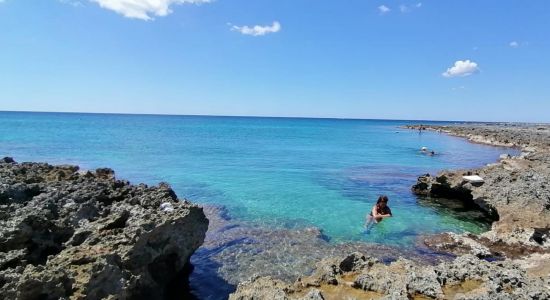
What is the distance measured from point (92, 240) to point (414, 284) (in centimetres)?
774

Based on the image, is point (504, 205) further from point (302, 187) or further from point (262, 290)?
point (262, 290)

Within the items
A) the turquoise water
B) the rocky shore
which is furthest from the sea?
the rocky shore

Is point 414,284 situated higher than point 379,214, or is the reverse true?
point 414,284

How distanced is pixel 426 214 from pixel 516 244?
6.84 meters

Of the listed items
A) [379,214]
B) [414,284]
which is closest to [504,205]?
[379,214]

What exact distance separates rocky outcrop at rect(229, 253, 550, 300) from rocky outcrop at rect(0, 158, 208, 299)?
10.3ft

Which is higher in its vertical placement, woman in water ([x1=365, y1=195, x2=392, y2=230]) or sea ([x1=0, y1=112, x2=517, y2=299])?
woman in water ([x1=365, y1=195, x2=392, y2=230])

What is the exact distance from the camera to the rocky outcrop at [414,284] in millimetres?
7383

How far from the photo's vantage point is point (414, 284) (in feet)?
25.6

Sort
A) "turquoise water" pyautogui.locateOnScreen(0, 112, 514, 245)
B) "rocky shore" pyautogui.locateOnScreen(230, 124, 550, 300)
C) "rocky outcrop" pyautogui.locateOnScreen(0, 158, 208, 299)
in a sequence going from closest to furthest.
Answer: "rocky shore" pyautogui.locateOnScreen(230, 124, 550, 300) → "rocky outcrop" pyautogui.locateOnScreen(0, 158, 208, 299) → "turquoise water" pyautogui.locateOnScreen(0, 112, 514, 245)

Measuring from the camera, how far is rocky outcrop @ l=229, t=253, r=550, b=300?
24.2 feet

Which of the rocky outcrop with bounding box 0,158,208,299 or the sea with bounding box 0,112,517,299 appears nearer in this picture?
the rocky outcrop with bounding box 0,158,208,299

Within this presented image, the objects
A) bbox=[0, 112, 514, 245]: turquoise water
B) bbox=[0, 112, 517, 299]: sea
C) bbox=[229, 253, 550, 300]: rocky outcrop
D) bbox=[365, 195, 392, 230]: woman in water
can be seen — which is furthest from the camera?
bbox=[0, 112, 514, 245]: turquoise water

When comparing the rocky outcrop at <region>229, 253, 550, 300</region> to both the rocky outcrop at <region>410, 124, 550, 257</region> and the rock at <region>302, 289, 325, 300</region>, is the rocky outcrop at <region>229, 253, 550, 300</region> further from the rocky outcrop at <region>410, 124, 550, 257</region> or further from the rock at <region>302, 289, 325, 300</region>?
the rocky outcrop at <region>410, 124, 550, 257</region>
